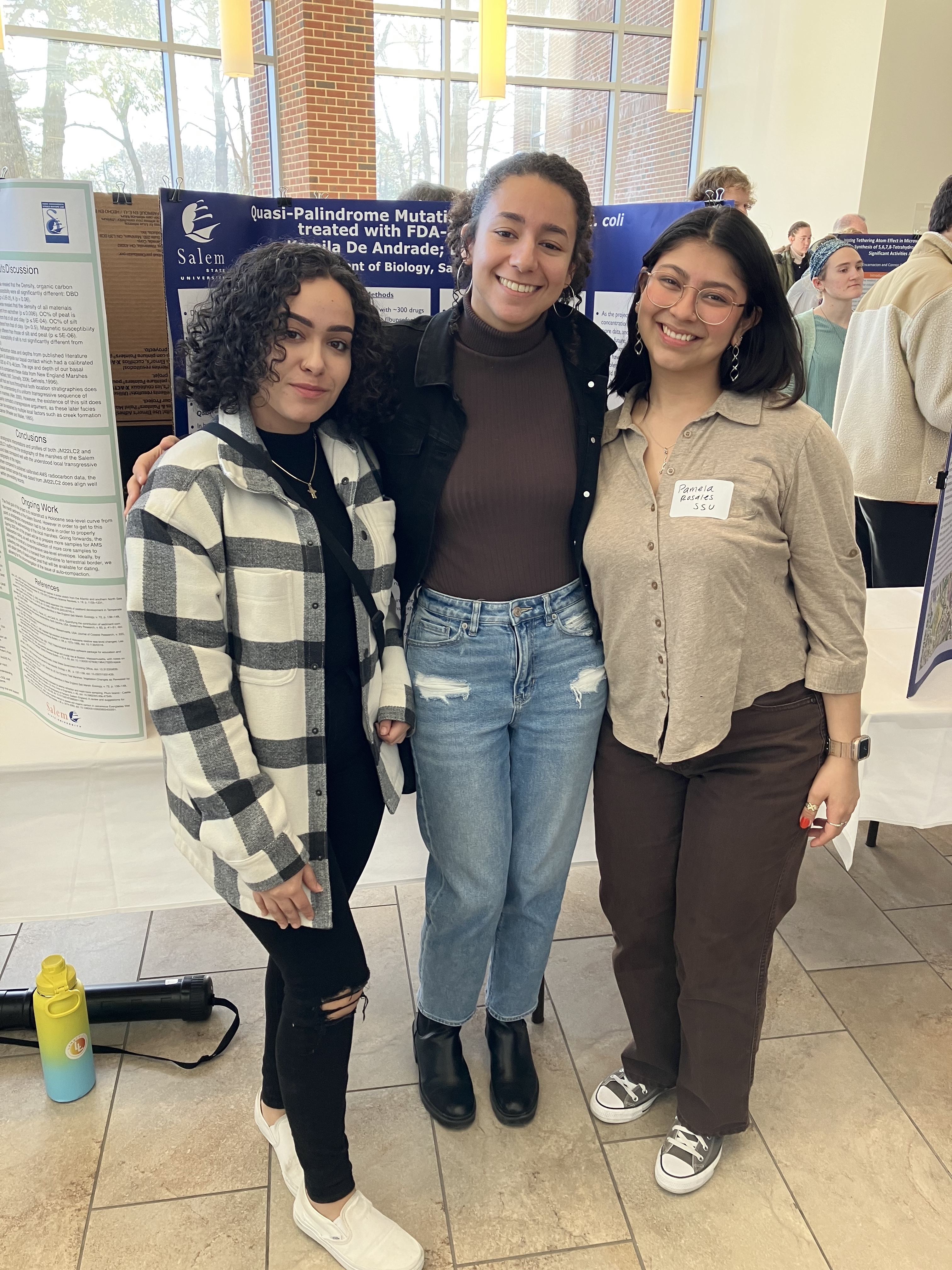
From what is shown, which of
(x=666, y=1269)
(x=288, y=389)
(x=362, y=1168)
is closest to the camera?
(x=288, y=389)

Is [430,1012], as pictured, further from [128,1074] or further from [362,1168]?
[128,1074]

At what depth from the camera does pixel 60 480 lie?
154 cm

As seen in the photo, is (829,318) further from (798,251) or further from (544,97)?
(544,97)

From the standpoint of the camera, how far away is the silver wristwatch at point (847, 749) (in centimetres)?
149

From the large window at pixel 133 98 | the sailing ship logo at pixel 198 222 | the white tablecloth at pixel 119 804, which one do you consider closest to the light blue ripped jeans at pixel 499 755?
the white tablecloth at pixel 119 804

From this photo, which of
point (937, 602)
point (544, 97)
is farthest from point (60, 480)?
point (544, 97)

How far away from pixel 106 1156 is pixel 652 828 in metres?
1.18

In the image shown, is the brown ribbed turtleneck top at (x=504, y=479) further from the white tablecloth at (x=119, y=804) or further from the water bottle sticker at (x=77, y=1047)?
the water bottle sticker at (x=77, y=1047)

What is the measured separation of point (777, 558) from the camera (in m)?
1.40

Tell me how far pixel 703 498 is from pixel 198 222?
1029 millimetres

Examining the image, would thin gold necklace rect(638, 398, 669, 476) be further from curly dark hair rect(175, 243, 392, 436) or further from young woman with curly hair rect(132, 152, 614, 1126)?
curly dark hair rect(175, 243, 392, 436)

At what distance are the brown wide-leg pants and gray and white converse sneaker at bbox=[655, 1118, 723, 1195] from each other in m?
0.03

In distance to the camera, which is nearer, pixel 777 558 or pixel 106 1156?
pixel 777 558

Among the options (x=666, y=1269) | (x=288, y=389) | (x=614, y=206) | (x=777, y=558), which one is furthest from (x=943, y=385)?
(x=666, y=1269)
